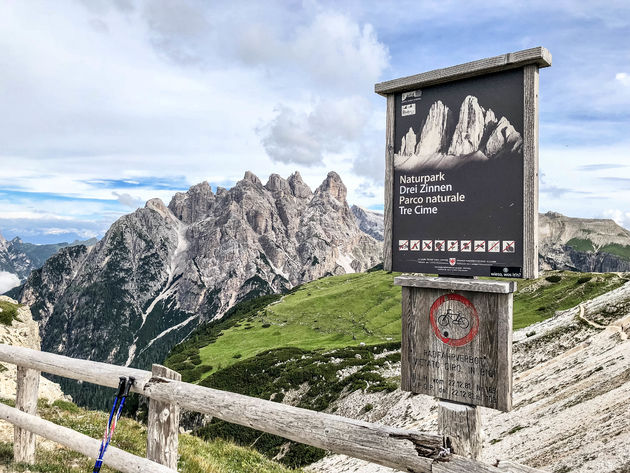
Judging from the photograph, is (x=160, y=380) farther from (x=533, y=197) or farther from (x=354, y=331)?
(x=354, y=331)

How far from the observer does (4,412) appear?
30.2 feet

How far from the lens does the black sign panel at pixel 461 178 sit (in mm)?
5387

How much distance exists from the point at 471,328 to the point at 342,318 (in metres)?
128

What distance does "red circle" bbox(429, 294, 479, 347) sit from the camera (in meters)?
5.51

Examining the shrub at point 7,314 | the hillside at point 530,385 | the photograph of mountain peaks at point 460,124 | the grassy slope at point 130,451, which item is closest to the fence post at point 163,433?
the grassy slope at point 130,451

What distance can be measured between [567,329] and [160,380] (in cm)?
3739

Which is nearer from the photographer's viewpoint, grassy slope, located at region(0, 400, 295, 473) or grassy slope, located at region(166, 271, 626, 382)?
grassy slope, located at region(0, 400, 295, 473)

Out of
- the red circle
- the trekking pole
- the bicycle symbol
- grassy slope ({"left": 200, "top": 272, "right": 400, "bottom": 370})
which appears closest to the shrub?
the trekking pole

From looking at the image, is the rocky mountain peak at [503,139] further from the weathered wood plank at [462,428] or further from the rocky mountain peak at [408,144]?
the weathered wood plank at [462,428]

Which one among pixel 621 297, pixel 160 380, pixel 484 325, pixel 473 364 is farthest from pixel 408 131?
pixel 621 297

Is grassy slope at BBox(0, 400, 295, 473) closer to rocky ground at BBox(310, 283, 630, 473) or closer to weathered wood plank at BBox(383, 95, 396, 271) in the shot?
rocky ground at BBox(310, 283, 630, 473)

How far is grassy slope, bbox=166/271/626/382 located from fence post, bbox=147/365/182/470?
233ft

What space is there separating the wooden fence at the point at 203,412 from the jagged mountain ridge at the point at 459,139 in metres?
3.53

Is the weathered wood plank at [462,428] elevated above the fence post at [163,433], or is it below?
above
